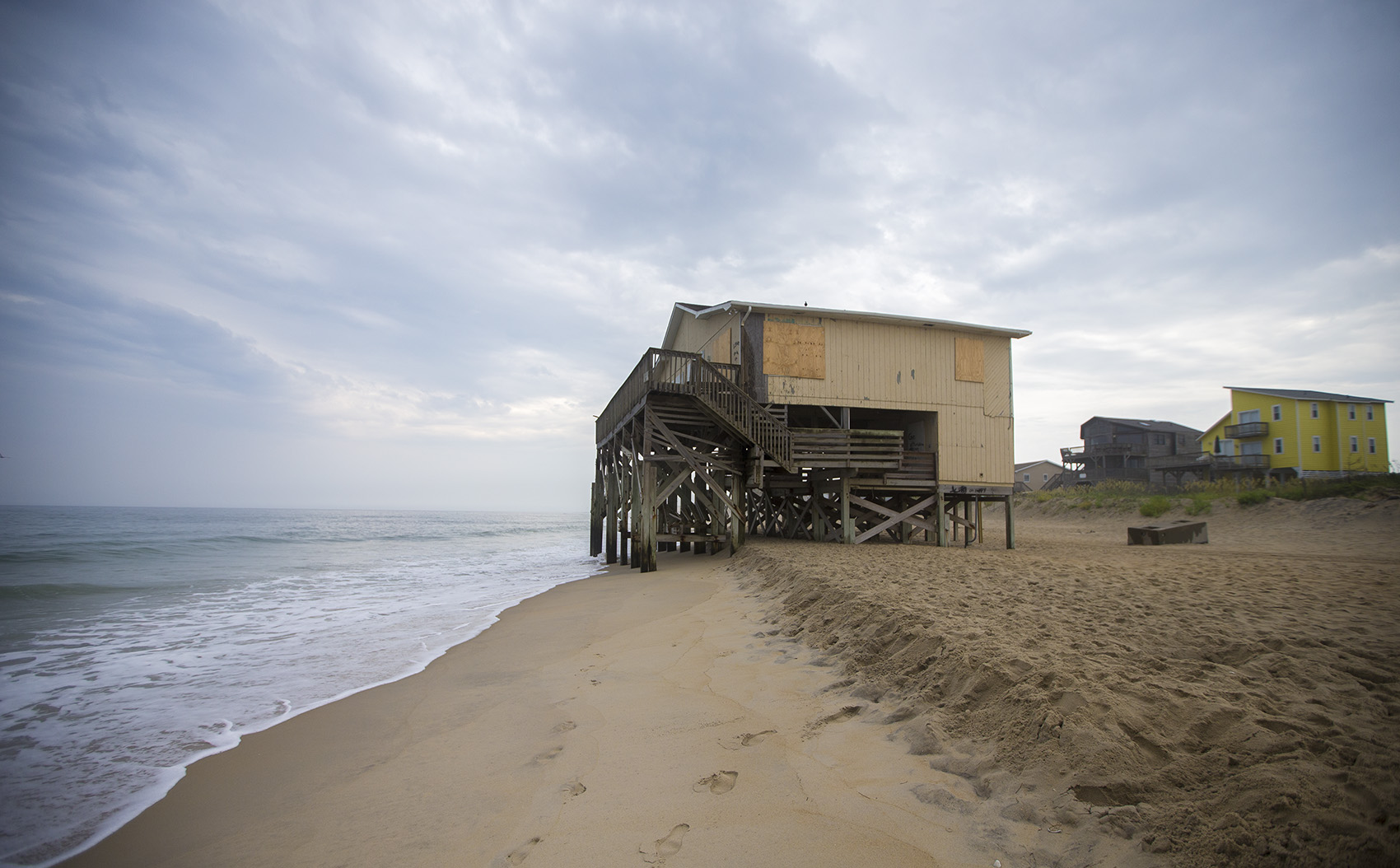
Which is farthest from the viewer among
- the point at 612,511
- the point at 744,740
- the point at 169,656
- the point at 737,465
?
the point at 612,511

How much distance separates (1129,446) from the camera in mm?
44375

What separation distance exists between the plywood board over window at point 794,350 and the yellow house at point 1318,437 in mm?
33604

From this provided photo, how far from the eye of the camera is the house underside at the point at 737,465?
15055mm

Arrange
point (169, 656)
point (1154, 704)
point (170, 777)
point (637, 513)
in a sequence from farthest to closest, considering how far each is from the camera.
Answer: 1. point (637, 513)
2. point (169, 656)
3. point (170, 777)
4. point (1154, 704)

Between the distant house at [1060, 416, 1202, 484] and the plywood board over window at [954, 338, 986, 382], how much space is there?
107 feet

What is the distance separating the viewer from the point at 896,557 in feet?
38.1

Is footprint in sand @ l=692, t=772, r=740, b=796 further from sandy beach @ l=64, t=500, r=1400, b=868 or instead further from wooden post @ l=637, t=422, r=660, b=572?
wooden post @ l=637, t=422, r=660, b=572

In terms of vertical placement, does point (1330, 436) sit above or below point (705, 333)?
below

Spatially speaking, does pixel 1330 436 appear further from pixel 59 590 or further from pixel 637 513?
pixel 59 590

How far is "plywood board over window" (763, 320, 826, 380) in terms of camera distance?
16.2 meters

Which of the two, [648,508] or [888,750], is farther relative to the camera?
[648,508]

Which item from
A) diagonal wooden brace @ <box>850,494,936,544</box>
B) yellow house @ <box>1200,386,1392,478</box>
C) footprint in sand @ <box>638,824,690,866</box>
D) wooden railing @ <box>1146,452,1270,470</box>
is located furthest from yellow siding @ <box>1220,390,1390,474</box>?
footprint in sand @ <box>638,824,690,866</box>

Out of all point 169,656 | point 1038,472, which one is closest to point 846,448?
point 169,656

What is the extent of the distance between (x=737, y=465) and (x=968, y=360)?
7.36 meters
